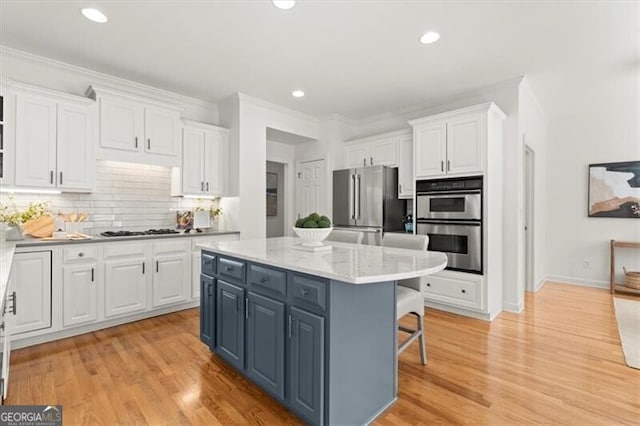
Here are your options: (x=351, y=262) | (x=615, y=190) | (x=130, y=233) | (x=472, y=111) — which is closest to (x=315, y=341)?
(x=351, y=262)

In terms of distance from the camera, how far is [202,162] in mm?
4195

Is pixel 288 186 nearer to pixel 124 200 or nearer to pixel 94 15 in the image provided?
pixel 124 200

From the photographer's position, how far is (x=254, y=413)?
1907 mm

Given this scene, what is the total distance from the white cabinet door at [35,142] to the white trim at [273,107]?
2.01 metres

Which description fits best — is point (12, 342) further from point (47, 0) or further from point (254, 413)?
point (47, 0)

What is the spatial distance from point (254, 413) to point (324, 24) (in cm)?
289

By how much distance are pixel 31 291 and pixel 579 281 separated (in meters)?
7.21

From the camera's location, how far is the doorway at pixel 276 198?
5848 millimetres

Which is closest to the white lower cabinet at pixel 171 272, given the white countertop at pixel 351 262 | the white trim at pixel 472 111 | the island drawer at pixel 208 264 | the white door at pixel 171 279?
the white door at pixel 171 279

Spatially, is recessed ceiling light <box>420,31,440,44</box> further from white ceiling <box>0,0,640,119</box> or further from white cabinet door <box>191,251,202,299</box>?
white cabinet door <box>191,251,202,299</box>

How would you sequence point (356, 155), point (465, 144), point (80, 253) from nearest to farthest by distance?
1. point (80, 253)
2. point (465, 144)
3. point (356, 155)

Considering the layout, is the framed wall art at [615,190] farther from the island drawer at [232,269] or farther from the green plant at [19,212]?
the green plant at [19,212]

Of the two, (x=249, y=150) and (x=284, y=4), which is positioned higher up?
(x=284, y=4)

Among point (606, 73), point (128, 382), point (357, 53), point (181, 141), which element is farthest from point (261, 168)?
point (606, 73)
